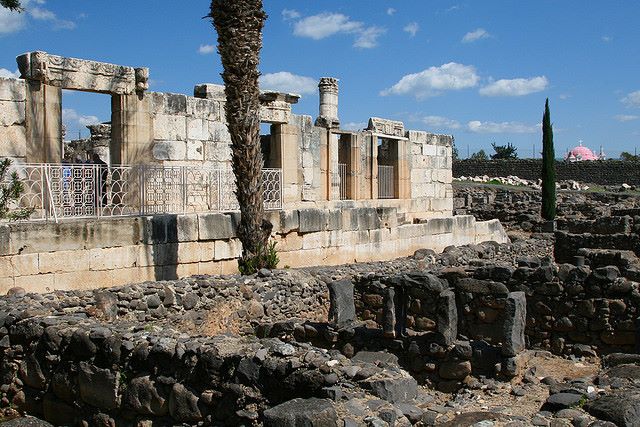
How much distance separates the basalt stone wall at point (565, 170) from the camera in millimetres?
48625

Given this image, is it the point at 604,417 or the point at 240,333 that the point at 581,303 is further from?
the point at 240,333

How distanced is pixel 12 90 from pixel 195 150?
4040 mm

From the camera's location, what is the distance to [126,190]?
12141 mm

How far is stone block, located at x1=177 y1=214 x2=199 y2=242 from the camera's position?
1168 centimetres

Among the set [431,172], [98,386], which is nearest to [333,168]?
[431,172]

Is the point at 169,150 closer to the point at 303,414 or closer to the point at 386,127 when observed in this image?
the point at 386,127

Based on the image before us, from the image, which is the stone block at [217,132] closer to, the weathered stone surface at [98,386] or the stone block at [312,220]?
the stone block at [312,220]

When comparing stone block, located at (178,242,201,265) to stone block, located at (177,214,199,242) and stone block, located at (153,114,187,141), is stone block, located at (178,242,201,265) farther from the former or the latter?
stone block, located at (153,114,187,141)

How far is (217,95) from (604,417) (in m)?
11.9

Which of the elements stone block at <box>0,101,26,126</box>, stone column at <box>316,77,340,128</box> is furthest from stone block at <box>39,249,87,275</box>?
stone column at <box>316,77,340,128</box>

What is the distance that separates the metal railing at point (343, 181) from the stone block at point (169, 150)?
548 cm

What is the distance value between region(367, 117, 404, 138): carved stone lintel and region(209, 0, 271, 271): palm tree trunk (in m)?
7.93

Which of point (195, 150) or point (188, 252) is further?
point (195, 150)

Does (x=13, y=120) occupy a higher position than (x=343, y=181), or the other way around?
(x=13, y=120)
